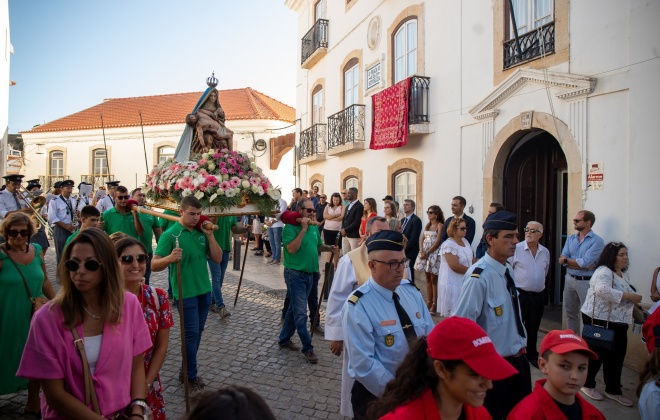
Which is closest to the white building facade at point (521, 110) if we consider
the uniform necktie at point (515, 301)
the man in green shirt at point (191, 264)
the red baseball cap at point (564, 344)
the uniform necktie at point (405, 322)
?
the uniform necktie at point (515, 301)

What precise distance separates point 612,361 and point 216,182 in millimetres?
4735

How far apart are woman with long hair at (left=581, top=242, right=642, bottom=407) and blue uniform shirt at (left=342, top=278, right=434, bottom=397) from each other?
10.2 ft

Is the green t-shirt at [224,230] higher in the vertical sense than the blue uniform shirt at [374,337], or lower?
higher

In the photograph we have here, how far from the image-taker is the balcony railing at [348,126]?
1436cm

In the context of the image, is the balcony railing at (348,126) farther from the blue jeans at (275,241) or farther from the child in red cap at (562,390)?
the child in red cap at (562,390)

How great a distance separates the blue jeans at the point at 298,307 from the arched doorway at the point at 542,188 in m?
4.95

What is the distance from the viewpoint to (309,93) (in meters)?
19.1

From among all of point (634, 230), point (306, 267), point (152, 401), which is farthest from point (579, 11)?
point (152, 401)

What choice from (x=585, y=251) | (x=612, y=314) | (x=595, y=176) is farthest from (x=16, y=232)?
(x=595, y=176)

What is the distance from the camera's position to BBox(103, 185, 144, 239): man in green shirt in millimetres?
7512

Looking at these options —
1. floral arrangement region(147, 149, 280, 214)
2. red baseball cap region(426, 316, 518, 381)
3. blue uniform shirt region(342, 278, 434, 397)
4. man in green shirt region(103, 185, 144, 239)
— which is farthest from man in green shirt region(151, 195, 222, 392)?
red baseball cap region(426, 316, 518, 381)

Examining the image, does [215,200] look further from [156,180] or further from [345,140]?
[345,140]

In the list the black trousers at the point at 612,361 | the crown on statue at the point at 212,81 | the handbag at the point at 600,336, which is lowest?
the black trousers at the point at 612,361

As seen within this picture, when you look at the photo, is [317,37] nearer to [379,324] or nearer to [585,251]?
[585,251]
